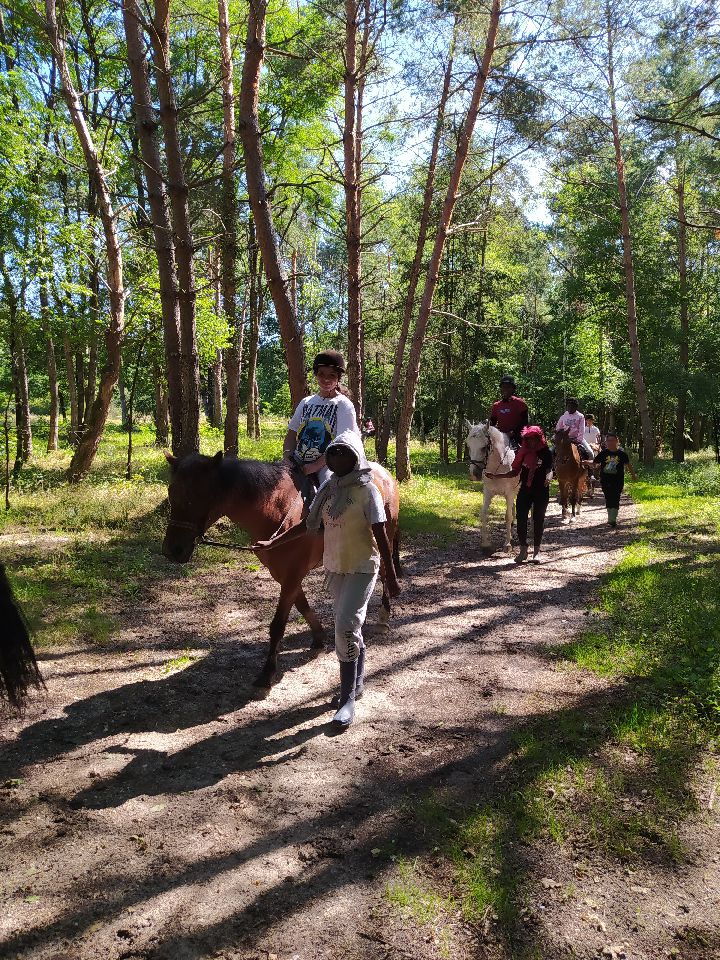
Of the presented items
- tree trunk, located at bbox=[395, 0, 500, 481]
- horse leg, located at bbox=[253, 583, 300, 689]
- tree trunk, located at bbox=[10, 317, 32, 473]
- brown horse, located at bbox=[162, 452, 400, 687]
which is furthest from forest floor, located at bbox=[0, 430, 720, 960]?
tree trunk, located at bbox=[395, 0, 500, 481]

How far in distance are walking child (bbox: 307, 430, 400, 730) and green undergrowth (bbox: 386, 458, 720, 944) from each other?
1.13m

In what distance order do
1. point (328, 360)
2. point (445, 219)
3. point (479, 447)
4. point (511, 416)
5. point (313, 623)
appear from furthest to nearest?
point (445, 219) < point (511, 416) < point (479, 447) < point (313, 623) < point (328, 360)

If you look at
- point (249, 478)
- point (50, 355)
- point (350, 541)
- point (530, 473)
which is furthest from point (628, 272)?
point (350, 541)

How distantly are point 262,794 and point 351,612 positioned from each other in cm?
134

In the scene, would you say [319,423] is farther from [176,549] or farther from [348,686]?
[348,686]

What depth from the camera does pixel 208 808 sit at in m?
3.51

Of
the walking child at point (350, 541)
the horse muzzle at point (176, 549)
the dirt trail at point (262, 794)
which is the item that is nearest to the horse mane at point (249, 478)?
the horse muzzle at point (176, 549)

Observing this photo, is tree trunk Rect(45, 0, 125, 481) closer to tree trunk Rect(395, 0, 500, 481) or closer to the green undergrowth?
tree trunk Rect(395, 0, 500, 481)

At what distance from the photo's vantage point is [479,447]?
9.65m

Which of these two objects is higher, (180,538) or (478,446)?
(478,446)

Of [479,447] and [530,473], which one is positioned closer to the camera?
[530,473]

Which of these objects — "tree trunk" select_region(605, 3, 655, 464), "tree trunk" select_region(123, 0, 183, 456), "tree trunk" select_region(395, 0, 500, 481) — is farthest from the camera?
"tree trunk" select_region(605, 3, 655, 464)

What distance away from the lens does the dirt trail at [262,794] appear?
2611 millimetres

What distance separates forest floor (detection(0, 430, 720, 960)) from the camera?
2.63 metres
